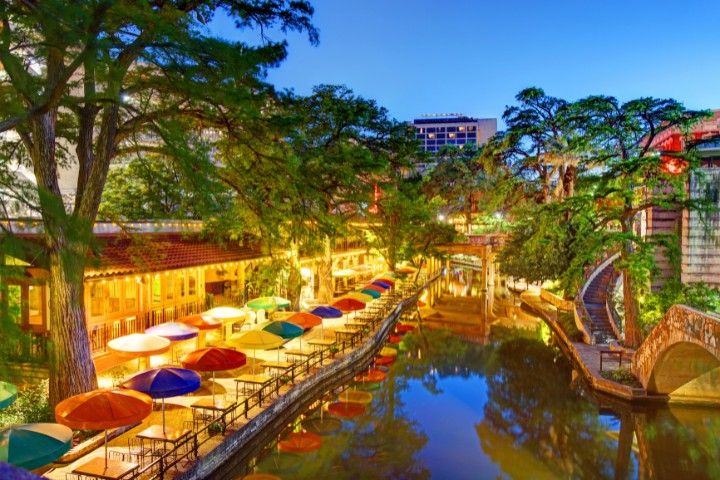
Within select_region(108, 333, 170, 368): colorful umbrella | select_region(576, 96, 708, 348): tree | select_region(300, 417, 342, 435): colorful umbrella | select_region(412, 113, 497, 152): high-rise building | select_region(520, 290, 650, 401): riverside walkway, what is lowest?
select_region(300, 417, 342, 435): colorful umbrella

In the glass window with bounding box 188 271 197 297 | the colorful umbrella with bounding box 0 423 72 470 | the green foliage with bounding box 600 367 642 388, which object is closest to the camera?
the colorful umbrella with bounding box 0 423 72 470

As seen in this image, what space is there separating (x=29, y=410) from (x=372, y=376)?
514 inches

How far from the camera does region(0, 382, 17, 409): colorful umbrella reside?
9812 millimetres

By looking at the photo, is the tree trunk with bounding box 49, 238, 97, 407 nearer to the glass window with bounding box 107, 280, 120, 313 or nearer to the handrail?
the handrail

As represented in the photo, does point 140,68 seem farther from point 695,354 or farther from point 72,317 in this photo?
point 695,354

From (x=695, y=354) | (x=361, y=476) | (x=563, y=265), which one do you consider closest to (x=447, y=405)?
(x=361, y=476)

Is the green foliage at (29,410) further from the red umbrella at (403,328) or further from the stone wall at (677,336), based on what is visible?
the red umbrella at (403,328)

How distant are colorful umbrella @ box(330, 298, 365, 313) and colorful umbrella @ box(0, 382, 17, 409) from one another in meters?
16.7

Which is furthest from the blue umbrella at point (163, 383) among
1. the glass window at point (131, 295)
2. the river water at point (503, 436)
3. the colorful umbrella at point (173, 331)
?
the glass window at point (131, 295)

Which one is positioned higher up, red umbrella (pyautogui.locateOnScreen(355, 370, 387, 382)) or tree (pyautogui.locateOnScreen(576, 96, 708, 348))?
tree (pyautogui.locateOnScreen(576, 96, 708, 348))

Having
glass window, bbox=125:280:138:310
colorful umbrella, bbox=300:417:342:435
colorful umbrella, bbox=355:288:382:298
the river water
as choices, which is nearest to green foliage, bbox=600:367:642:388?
the river water

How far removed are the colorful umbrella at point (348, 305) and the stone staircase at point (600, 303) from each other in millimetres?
11376

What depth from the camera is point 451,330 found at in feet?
114

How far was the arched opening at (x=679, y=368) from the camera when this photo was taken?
16500mm
